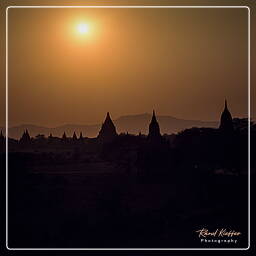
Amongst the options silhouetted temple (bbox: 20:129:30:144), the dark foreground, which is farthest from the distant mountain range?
the dark foreground

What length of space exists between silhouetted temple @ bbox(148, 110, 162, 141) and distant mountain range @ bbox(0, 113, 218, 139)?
2cm

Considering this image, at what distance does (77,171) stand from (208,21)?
0.87m

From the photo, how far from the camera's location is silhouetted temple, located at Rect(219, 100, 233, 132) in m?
3.56

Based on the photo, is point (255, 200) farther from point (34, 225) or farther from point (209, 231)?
point (34, 225)

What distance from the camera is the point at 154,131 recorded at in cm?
357

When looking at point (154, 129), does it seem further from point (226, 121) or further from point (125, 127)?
point (226, 121)

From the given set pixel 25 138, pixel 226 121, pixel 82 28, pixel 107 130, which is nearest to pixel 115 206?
pixel 107 130

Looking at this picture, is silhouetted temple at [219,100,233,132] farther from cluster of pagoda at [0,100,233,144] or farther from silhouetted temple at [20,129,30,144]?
silhouetted temple at [20,129,30,144]

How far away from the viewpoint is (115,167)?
358 centimetres

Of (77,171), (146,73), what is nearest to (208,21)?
(146,73)

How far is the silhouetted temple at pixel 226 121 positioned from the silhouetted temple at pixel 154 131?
0.28m

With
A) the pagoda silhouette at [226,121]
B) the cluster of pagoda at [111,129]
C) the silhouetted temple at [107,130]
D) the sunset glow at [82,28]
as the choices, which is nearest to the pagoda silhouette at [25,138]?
the cluster of pagoda at [111,129]

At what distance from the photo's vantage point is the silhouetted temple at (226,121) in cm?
356

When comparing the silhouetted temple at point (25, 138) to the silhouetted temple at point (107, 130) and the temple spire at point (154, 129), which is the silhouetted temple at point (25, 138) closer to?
the silhouetted temple at point (107, 130)
